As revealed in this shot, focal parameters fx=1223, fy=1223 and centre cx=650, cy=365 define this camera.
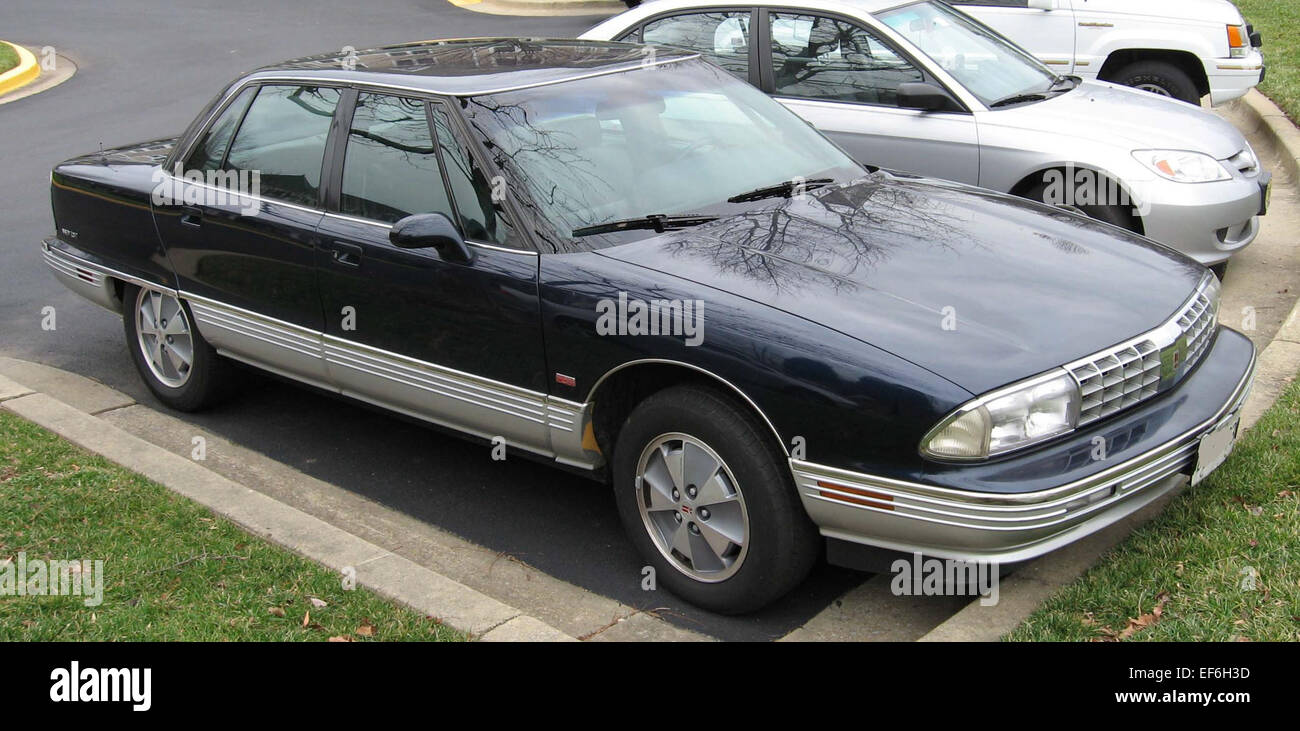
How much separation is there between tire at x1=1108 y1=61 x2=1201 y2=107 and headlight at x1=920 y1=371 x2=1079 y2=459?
276 inches

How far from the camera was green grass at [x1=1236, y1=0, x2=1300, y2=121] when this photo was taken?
10.9 metres

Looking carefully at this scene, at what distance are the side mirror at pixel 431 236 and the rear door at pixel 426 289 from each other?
5cm

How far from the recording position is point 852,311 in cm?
370

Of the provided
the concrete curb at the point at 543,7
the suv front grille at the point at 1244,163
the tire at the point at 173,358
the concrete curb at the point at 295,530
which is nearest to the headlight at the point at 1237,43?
the suv front grille at the point at 1244,163

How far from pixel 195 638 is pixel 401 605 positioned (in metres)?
0.63

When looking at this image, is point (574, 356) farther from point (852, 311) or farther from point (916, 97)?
point (916, 97)

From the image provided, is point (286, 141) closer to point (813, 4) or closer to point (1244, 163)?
point (813, 4)

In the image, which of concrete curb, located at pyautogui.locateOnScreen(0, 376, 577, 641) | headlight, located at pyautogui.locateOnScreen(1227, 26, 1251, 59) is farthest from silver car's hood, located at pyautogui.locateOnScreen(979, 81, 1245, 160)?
concrete curb, located at pyautogui.locateOnScreen(0, 376, 577, 641)

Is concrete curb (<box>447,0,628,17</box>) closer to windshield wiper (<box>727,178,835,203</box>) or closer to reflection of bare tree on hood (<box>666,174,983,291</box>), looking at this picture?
windshield wiper (<box>727,178,835,203</box>)

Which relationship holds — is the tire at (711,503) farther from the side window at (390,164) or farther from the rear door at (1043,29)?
the rear door at (1043,29)

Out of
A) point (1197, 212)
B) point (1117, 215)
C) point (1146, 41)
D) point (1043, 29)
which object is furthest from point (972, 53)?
point (1146, 41)

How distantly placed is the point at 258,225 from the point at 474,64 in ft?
3.79
